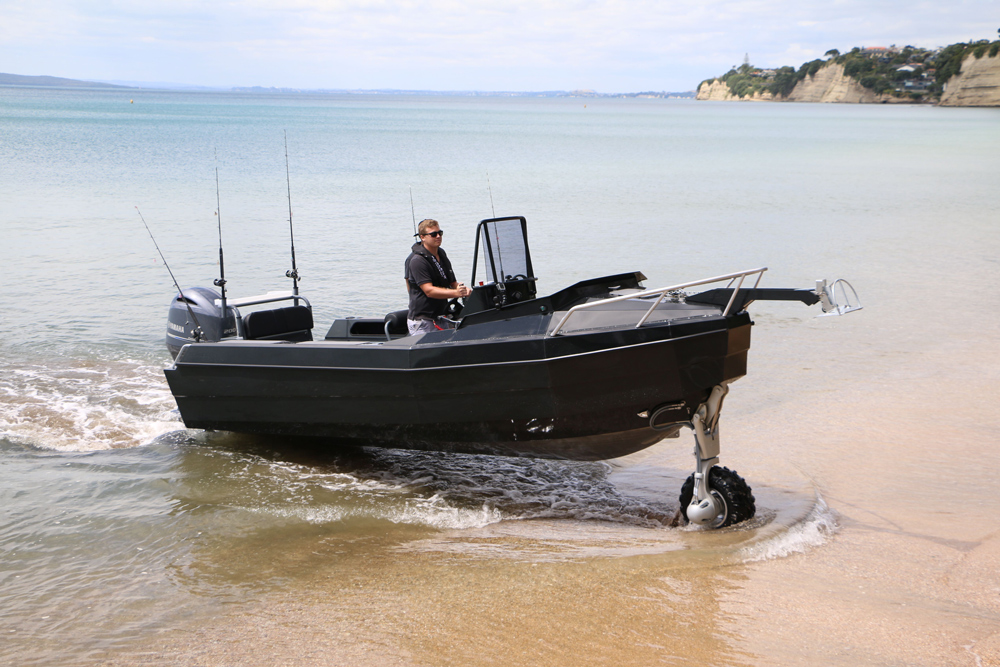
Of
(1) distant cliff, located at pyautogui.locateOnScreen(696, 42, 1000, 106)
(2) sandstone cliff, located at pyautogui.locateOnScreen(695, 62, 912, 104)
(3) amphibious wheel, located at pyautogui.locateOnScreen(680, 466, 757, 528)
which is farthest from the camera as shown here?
(2) sandstone cliff, located at pyautogui.locateOnScreen(695, 62, 912, 104)

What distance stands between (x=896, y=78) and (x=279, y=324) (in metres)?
139

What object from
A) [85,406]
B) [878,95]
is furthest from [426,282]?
[878,95]

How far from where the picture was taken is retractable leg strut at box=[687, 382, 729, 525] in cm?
438

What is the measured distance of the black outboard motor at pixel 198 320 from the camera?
631 centimetres

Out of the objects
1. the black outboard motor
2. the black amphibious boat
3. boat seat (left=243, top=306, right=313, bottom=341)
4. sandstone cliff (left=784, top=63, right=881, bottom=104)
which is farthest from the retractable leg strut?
sandstone cliff (left=784, top=63, right=881, bottom=104)

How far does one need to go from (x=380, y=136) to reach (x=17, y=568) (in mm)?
49807

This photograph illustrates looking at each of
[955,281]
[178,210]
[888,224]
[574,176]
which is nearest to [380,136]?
[574,176]

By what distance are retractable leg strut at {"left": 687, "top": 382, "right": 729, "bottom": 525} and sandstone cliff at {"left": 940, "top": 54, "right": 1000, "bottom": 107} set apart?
108385 mm

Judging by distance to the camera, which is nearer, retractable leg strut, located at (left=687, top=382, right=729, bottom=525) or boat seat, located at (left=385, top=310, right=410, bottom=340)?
retractable leg strut, located at (left=687, top=382, right=729, bottom=525)

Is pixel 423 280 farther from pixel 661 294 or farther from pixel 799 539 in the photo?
pixel 799 539

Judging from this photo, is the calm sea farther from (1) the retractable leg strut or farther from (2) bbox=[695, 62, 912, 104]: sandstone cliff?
(2) bbox=[695, 62, 912, 104]: sandstone cliff

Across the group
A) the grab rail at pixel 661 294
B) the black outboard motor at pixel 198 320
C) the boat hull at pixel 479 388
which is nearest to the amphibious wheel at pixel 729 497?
the boat hull at pixel 479 388

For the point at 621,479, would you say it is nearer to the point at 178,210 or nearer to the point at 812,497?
the point at 812,497

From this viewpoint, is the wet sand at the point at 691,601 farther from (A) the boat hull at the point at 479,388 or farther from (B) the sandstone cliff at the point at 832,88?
(B) the sandstone cliff at the point at 832,88
